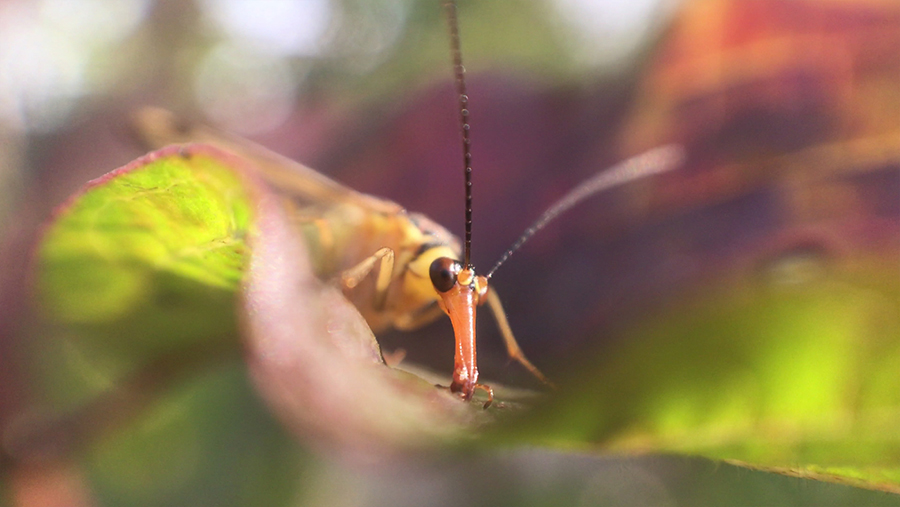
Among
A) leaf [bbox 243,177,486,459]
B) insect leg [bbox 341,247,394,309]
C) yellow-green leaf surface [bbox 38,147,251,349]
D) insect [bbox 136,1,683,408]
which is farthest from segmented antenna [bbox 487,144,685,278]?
leaf [bbox 243,177,486,459]

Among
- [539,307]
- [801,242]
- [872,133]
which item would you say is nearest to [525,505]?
[539,307]

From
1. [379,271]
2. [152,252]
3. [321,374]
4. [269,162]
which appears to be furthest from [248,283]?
[269,162]

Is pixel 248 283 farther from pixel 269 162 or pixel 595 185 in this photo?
pixel 269 162

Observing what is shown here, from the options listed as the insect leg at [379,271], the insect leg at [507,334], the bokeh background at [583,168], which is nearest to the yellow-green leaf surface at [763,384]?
the bokeh background at [583,168]

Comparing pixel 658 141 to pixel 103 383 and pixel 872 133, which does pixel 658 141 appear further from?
pixel 103 383

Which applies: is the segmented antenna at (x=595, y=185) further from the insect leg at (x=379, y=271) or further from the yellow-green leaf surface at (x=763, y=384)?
the yellow-green leaf surface at (x=763, y=384)

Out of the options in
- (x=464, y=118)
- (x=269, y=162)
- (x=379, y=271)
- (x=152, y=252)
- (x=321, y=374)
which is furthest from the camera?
(x=269, y=162)
